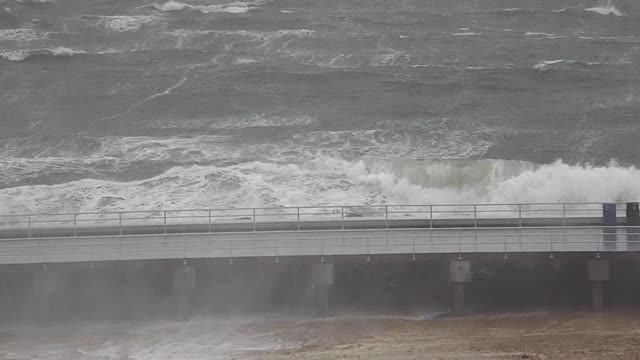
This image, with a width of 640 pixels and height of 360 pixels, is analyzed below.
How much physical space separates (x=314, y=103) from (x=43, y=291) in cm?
2161

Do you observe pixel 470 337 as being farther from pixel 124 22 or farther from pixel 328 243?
pixel 124 22

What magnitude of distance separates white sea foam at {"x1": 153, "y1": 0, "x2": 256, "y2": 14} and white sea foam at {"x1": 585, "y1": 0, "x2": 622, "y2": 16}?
1978 centimetres

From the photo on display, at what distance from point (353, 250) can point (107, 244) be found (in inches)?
254

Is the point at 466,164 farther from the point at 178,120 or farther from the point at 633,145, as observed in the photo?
the point at 178,120

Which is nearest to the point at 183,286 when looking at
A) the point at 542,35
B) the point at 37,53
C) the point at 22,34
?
the point at 37,53

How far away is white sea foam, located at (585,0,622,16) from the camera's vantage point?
5584 centimetres

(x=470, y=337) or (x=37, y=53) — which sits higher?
(x=37, y=53)

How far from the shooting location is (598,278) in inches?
955

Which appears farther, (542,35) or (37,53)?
(542,35)

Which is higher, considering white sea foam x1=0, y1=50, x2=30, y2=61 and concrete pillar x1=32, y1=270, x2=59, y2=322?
white sea foam x1=0, y1=50, x2=30, y2=61

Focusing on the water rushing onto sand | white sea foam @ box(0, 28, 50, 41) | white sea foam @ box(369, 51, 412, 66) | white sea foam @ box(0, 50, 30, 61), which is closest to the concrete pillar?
the water rushing onto sand

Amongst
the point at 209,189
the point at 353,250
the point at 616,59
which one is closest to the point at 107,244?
the point at 353,250

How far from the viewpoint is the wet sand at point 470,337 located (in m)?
21.4

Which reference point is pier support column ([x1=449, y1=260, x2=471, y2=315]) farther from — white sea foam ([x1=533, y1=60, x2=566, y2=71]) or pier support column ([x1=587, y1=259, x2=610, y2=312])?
white sea foam ([x1=533, y1=60, x2=566, y2=71])
